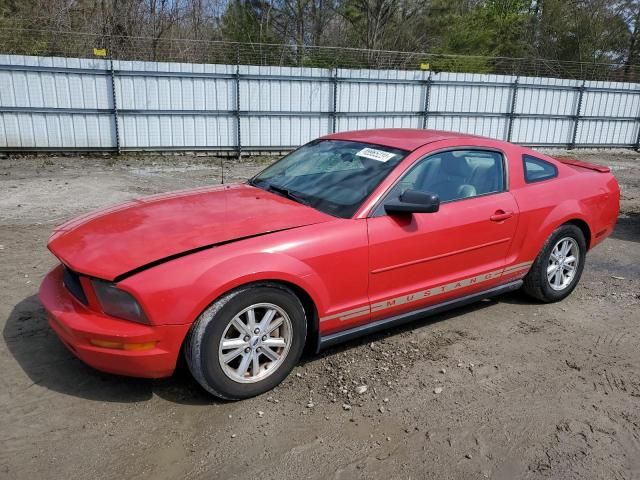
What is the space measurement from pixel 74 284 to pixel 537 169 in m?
3.62

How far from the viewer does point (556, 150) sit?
1705 cm

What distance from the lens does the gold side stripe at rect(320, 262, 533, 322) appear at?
3246 mm

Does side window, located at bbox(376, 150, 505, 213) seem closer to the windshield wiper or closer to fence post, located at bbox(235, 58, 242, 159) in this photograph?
the windshield wiper

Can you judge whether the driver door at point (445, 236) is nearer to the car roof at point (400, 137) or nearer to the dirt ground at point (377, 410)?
the car roof at point (400, 137)

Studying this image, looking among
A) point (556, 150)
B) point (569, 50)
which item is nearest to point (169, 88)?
point (556, 150)

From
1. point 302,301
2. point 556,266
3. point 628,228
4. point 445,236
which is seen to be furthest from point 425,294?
point 628,228

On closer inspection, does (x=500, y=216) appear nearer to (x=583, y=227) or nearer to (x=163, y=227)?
(x=583, y=227)

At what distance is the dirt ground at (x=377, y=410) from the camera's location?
2.52 m

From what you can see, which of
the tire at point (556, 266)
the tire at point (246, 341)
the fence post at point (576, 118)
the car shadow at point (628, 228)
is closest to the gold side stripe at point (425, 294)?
the tire at point (556, 266)

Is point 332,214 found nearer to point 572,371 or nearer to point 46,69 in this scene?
point 572,371

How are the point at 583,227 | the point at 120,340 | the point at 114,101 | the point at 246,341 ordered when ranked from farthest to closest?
the point at 114,101
the point at 583,227
the point at 246,341
the point at 120,340

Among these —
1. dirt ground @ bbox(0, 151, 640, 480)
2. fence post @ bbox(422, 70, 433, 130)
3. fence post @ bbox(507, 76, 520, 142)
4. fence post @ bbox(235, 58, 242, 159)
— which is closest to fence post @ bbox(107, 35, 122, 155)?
fence post @ bbox(235, 58, 242, 159)

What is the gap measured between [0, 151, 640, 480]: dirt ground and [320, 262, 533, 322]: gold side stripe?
0.39 metres

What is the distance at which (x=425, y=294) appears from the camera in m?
3.58
